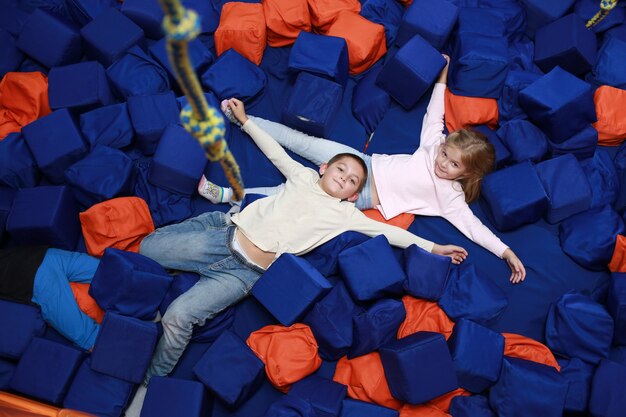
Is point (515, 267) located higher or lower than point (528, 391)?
higher

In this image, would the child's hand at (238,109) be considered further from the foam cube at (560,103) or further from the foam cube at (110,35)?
the foam cube at (560,103)

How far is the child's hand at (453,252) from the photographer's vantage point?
8.68 ft

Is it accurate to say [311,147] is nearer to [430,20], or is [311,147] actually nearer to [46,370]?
[430,20]

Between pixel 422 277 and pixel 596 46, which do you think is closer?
pixel 422 277

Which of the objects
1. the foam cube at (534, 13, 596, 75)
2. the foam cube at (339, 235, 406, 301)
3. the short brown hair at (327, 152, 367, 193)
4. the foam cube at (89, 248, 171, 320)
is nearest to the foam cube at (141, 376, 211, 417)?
the foam cube at (89, 248, 171, 320)

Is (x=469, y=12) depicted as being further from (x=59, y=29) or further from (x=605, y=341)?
(x=59, y=29)

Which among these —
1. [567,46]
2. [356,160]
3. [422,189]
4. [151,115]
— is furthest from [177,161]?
[567,46]

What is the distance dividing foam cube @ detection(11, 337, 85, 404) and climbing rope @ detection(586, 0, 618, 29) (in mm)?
2817

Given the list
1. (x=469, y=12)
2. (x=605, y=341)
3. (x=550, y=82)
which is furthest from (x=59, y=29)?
(x=605, y=341)

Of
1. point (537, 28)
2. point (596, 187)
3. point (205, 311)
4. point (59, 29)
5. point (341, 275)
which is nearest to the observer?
point (205, 311)

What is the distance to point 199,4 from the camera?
3107 mm

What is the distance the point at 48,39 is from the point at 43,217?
103 cm

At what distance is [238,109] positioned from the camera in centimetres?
284

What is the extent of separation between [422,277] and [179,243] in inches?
41.2
